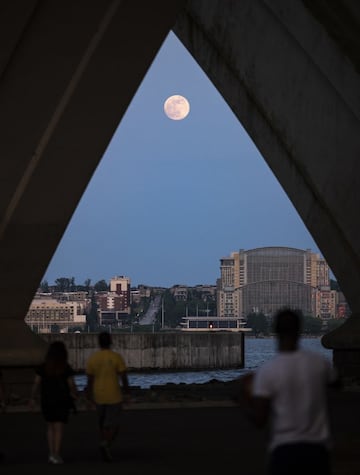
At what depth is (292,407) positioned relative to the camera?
231 inches

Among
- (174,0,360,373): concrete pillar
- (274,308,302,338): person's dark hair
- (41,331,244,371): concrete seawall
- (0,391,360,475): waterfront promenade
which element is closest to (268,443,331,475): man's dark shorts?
(274,308,302,338): person's dark hair

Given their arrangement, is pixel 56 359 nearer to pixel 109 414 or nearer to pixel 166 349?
pixel 109 414

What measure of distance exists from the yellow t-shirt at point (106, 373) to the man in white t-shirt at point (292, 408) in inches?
244

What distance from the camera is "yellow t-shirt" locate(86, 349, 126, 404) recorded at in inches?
476

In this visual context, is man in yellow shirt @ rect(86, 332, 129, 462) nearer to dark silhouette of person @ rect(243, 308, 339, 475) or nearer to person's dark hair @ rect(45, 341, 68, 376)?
person's dark hair @ rect(45, 341, 68, 376)

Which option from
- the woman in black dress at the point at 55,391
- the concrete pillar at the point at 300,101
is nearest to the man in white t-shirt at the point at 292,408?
the woman in black dress at the point at 55,391

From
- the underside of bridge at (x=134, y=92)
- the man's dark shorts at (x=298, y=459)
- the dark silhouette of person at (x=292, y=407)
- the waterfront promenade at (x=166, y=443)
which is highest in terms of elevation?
the underside of bridge at (x=134, y=92)

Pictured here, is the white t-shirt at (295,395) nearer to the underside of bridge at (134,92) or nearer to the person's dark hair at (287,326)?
the person's dark hair at (287,326)

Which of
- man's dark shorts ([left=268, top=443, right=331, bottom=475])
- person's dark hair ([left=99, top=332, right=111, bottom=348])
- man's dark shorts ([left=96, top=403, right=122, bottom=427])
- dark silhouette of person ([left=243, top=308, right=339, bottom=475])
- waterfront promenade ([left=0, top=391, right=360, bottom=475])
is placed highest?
person's dark hair ([left=99, top=332, right=111, bottom=348])

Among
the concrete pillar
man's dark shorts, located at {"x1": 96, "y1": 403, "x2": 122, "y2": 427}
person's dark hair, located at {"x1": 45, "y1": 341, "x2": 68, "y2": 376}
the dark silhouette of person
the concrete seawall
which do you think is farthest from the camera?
the concrete seawall

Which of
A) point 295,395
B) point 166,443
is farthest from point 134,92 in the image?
point 295,395

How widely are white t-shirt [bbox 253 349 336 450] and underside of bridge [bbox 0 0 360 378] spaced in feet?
41.4

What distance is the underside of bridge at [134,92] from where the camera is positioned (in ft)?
→ 69.1

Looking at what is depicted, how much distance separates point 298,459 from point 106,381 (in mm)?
6531
